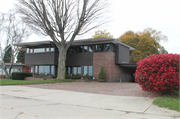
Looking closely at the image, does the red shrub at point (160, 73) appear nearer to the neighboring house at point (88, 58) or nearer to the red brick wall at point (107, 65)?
the neighboring house at point (88, 58)

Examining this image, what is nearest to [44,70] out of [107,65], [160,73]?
[107,65]

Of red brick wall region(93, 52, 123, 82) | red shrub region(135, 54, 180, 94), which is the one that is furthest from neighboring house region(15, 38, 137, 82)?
red shrub region(135, 54, 180, 94)

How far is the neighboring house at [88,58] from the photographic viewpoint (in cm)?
Result: 2050

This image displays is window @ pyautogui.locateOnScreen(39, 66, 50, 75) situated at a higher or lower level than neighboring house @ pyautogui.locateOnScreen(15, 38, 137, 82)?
lower

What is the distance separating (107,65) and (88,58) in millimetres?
2895

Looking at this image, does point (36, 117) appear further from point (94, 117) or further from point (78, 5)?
point (78, 5)

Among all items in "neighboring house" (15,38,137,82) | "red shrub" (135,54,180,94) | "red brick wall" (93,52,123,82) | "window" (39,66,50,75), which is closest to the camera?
"red shrub" (135,54,180,94)

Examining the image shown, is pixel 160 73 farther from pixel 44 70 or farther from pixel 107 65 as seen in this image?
pixel 44 70

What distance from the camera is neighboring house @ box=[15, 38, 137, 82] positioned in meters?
20.5

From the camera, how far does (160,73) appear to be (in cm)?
807

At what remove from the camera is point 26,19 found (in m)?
19.0

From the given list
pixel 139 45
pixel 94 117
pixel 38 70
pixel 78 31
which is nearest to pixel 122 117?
pixel 94 117

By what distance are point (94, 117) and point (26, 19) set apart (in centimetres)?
1690

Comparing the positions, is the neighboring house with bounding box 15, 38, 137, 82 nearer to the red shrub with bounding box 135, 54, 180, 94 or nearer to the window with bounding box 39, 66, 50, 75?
the window with bounding box 39, 66, 50, 75
